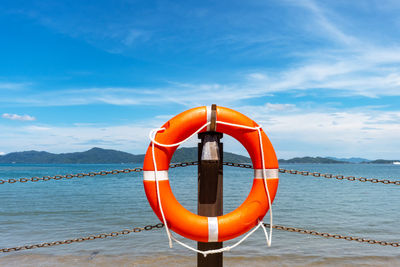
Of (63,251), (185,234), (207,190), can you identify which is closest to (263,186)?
→ (207,190)

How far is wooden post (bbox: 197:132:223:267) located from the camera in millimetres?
2314

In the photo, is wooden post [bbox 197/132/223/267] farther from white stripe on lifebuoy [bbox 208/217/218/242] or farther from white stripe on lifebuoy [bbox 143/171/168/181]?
white stripe on lifebuoy [bbox 143/171/168/181]

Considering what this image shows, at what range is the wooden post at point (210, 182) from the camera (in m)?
2.31

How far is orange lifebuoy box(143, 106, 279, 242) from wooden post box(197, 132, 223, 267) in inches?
2.7

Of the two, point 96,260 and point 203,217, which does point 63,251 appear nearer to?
point 96,260

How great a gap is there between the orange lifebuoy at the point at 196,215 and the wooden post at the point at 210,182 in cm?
7

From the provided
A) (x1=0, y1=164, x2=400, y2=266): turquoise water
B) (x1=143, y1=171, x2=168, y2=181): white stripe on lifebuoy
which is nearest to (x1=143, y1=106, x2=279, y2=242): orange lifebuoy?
(x1=143, y1=171, x2=168, y2=181): white stripe on lifebuoy

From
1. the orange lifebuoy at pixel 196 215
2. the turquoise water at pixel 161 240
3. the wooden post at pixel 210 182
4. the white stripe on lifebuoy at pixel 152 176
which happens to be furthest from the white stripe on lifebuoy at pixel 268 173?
the turquoise water at pixel 161 240

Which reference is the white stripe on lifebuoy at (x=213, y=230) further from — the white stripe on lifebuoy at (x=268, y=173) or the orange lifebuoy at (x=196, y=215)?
the white stripe on lifebuoy at (x=268, y=173)

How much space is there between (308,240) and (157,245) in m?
3.07

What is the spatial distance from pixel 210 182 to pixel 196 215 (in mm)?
272

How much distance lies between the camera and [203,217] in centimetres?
237

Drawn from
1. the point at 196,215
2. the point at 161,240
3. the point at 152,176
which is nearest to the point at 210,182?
the point at 196,215

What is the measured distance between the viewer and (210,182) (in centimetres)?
237
